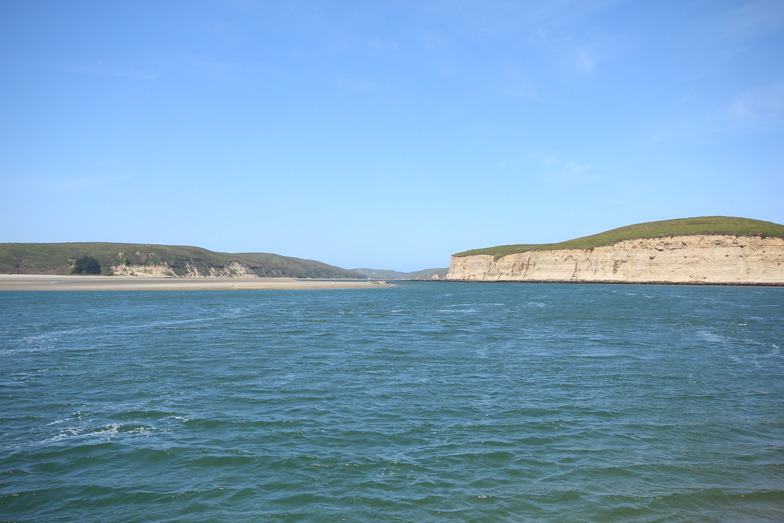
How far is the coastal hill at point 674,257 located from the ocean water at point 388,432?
108691 mm

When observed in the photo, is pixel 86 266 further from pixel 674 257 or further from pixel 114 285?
pixel 674 257

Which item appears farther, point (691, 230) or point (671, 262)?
point (691, 230)

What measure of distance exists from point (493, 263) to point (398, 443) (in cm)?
18247

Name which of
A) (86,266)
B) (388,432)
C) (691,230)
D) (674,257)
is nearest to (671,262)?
(674,257)

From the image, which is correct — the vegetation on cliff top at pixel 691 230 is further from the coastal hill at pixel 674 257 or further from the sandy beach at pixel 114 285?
the sandy beach at pixel 114 285

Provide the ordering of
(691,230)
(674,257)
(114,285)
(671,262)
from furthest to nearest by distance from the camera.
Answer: (691,230) < (671,262) < (674,257) < (114,285)

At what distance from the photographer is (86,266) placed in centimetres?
17900

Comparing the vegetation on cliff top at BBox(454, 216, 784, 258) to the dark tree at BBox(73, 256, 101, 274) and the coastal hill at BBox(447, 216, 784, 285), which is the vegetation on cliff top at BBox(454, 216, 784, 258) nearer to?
the coastal hill at BBox(447, 216, 784, 285)

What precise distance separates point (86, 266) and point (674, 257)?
19695 centimetres

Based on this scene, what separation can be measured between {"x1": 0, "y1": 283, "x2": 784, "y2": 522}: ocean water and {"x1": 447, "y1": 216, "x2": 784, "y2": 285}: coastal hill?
357 feet

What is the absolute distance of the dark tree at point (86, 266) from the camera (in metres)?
176

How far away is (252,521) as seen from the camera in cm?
909

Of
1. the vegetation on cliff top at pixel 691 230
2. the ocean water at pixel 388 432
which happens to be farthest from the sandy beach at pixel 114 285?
the vegetation on cliff top at pixel 691 230

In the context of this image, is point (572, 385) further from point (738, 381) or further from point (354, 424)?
point (354, 424)
